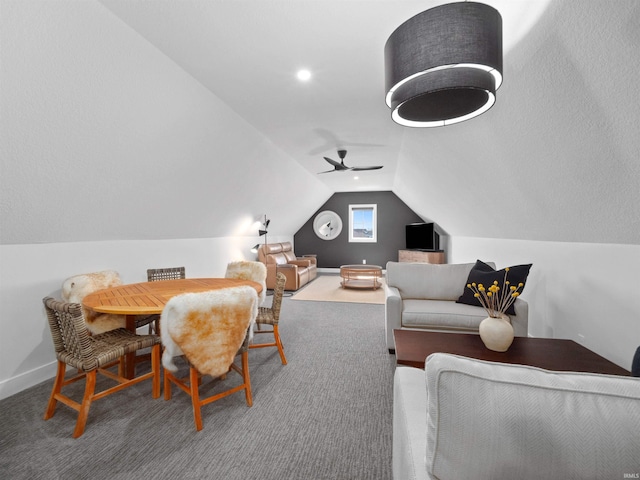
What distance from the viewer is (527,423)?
61 cm

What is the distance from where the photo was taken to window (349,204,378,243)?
8.85 meters

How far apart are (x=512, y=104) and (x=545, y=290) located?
2063 mm

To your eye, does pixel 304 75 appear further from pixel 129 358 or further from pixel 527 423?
pixel 129 358

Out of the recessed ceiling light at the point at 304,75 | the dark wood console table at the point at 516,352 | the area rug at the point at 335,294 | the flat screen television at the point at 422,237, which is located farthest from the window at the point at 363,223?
the dark wood console table at the point at 516,352

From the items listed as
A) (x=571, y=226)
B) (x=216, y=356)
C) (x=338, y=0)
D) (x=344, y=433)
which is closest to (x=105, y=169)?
(x=216, y=356)

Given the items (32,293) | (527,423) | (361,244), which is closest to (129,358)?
(32,293)

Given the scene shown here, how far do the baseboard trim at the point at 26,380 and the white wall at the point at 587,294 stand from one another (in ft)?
15.4

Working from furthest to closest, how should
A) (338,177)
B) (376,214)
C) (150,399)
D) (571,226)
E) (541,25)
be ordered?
1. (376,214)
2. (338,177)
3. (571,226)
4. (150,399)
5. (541,25)

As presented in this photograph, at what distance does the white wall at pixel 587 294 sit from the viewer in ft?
6.40

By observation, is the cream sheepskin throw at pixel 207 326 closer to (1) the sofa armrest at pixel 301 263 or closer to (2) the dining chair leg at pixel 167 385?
(2) the dining chair leg at pixel 167 385

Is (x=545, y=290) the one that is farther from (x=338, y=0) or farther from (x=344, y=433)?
(x=338, y=0)

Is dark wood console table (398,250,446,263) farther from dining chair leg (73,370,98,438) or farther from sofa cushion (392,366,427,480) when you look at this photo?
dining chair leg (73,370,98,438)

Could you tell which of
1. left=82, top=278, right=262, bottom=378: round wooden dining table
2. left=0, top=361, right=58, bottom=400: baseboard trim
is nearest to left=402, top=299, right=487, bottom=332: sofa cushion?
left=82, top=278, right=262, bottom=378: round wooden dining table

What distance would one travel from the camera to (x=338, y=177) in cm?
670
